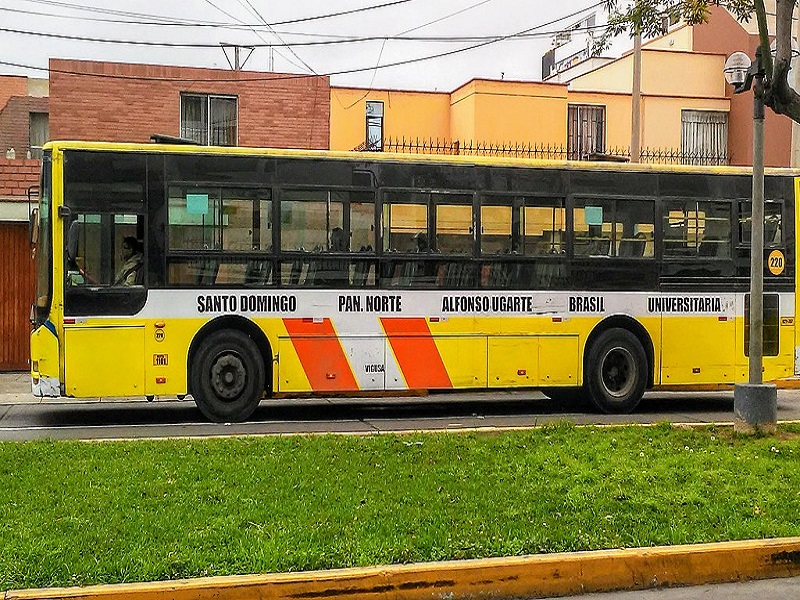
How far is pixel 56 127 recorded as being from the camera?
21391 mm

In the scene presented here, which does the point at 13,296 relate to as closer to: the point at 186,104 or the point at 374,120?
the point at 186,104

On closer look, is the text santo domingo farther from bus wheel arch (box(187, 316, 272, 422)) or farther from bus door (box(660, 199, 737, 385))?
bus door (box(660, 199, 737, 385))

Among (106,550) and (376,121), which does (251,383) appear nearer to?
(106,550)

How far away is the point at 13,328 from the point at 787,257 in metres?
14.5

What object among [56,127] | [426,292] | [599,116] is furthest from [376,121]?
[426,292]

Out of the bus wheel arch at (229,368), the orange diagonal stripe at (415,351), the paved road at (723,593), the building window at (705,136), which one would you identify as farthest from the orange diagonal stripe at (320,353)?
the building window at (705,136)

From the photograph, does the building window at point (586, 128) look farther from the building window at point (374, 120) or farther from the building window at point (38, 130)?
the building window at point (38, 130)

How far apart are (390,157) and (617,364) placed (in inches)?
178

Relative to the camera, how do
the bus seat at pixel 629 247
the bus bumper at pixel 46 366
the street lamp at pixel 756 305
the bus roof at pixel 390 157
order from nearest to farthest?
the street lamp at pixel 756 305 < the bus bumper at pixel 46 366 < the bus roof at pixel 390 157 < the bus seat at pixel 629 247

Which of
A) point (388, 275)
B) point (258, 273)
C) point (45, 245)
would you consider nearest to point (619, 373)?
point (388, 275)

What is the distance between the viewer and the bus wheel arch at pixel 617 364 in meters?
14.5

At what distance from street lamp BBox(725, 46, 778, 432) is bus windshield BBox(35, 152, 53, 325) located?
331 inches

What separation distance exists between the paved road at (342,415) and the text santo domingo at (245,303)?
1.52 metres

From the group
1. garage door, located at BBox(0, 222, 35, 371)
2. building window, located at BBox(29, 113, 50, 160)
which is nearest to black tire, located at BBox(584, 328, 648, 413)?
garage door, located at BBox(0, 222, 35, 371)
